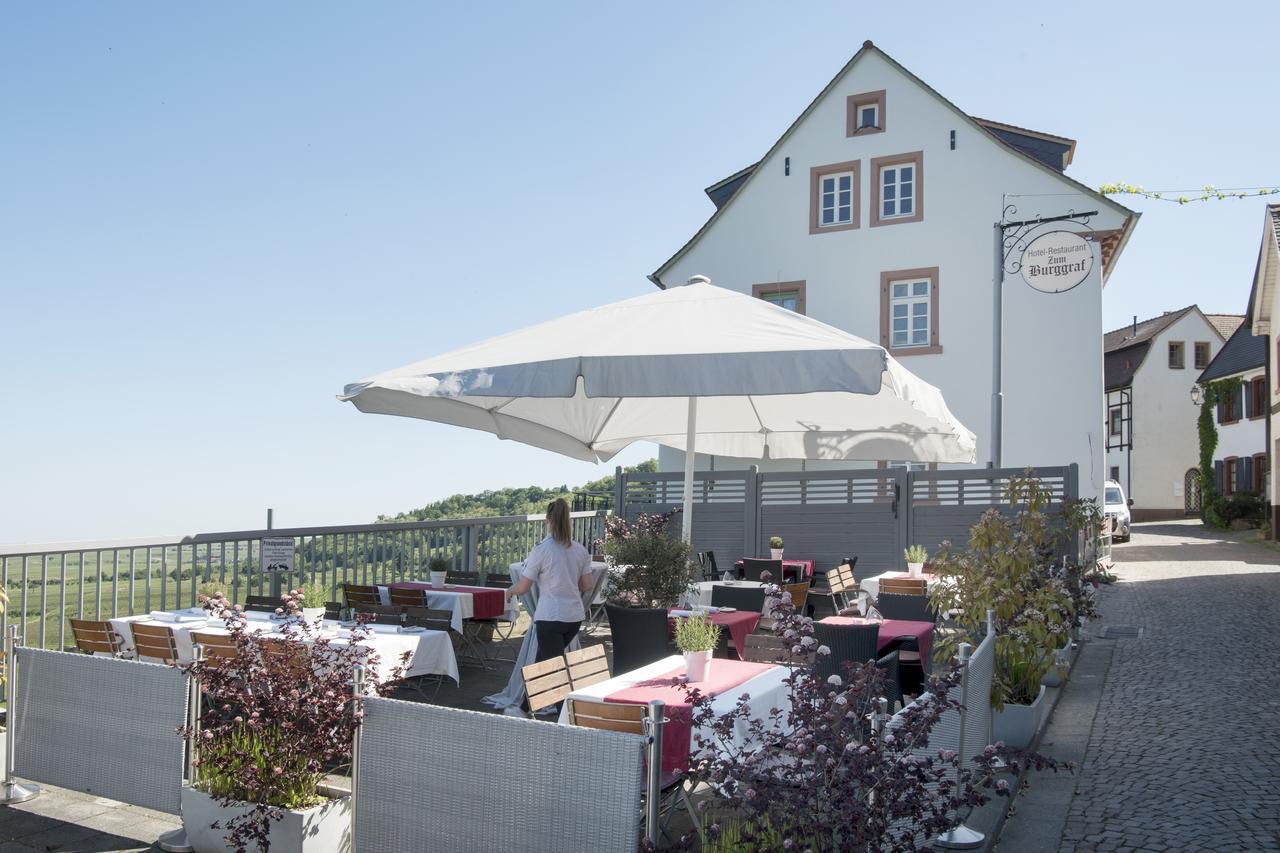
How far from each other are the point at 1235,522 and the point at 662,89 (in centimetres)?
3191

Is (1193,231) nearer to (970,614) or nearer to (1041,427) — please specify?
(970,614)

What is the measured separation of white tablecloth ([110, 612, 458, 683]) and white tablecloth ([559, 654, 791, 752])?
1.76 m

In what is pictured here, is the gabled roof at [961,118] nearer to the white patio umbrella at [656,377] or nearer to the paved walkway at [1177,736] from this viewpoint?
the paved walkway at [1177,736]

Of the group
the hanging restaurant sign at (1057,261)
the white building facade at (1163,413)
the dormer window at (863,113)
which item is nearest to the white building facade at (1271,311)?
the white building facade at (1163,413)

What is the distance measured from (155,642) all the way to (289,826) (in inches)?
119

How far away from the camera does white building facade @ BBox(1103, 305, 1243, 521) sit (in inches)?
1741

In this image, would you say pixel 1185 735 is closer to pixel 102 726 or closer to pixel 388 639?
pixel 388 639

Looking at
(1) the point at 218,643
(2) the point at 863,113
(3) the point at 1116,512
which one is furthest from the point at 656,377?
(3) the point at 1116,512

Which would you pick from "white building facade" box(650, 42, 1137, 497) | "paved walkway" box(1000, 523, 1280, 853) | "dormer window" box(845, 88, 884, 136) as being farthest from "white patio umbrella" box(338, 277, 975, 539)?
"dormer window" box(845, 88, 884, 136)

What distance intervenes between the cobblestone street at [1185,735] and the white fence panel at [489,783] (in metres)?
2.63

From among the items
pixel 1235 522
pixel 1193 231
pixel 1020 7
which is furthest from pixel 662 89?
pixel 1235 522

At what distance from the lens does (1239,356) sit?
37062 mm

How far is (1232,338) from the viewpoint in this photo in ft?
127

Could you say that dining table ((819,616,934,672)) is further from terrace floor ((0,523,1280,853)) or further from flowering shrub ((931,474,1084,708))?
terrace floor ((0,523,1280,853))
